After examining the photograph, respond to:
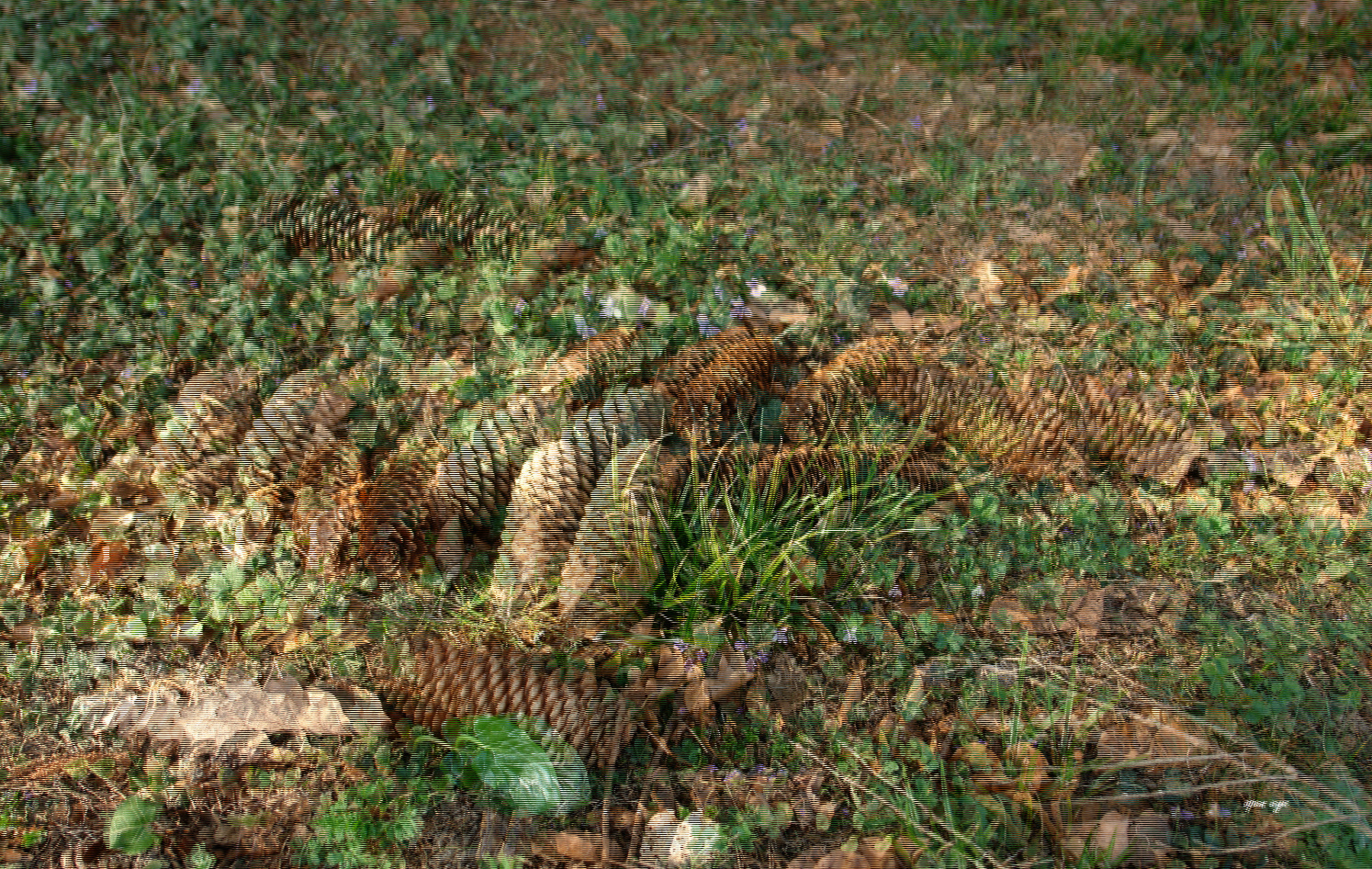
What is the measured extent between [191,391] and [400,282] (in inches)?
33.9

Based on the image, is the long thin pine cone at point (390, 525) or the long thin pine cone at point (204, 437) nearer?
the long thin pine cone at point (390, 525)

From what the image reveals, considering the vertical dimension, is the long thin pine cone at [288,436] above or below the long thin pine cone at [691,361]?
below

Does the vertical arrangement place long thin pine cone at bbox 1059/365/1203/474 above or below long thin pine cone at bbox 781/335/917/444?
below

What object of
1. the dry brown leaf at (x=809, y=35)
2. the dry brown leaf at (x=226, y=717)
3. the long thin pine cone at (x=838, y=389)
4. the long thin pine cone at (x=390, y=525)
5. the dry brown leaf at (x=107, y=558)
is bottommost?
the dry brown leaf at (x=226, y=717)

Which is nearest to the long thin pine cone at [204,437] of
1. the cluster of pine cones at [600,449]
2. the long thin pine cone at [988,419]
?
the cluster of pine cones at [600,449]

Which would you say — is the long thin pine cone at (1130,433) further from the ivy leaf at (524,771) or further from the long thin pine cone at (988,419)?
the ivy leaf at (524,771)

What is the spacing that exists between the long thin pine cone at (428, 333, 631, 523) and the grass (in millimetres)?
222

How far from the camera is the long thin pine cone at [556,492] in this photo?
8.55ft

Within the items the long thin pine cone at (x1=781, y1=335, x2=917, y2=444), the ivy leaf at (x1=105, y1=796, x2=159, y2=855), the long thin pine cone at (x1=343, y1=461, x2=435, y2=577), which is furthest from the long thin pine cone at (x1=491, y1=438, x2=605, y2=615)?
the ivy leaf at (x1=105, y1=796, x2=159, y2=855)

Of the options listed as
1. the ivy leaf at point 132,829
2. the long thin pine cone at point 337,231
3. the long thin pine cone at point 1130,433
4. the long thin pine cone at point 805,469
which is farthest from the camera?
the long thin pine cone at point 337,231

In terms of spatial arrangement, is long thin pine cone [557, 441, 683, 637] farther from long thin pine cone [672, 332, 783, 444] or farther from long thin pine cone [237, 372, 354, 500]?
long thin pine cone [237, 372, 354, 500]

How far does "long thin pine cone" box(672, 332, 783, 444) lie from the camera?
2818 mm

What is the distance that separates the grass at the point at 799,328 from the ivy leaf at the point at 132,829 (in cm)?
2

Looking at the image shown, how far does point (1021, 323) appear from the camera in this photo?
3.38m
